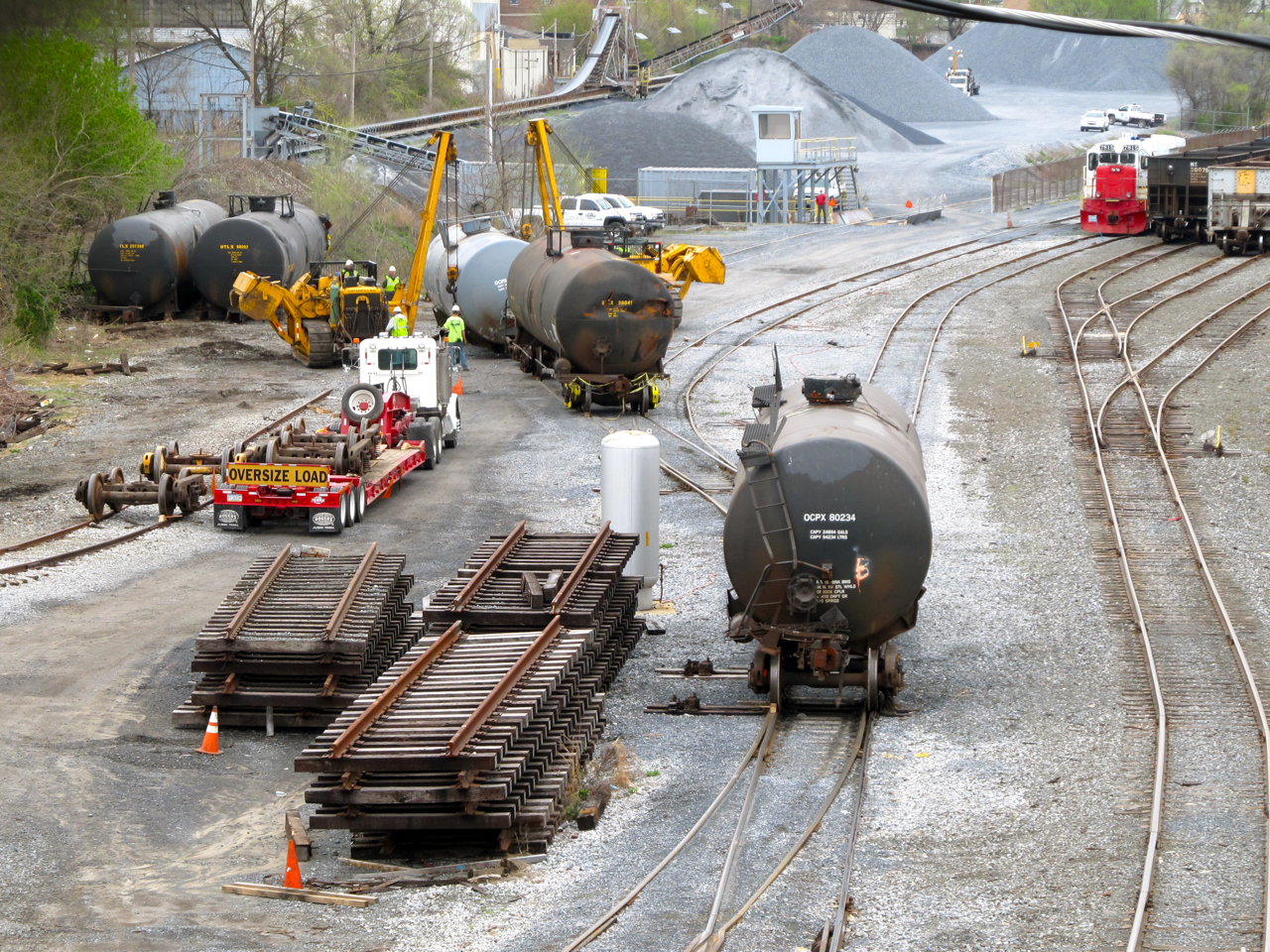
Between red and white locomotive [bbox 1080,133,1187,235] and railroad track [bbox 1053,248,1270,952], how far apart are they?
45.6 feet

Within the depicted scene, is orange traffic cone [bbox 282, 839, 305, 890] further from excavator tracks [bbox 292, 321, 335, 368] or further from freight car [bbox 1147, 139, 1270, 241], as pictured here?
freight car [bbox 1147, 139, 1270, 241]

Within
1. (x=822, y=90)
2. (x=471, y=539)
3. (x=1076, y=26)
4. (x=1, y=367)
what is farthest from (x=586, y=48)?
(x=1076, y=26)

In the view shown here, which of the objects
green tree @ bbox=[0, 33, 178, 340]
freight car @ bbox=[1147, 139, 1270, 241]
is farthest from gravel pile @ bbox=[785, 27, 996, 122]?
green tree @ bbox=[0, 33, 178, 340]

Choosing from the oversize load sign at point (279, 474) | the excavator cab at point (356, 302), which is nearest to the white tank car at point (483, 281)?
the excavator cab at point (356, 302)

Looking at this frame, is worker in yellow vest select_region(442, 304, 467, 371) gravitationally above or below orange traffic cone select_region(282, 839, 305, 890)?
above

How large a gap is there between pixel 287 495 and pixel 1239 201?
30703 mm

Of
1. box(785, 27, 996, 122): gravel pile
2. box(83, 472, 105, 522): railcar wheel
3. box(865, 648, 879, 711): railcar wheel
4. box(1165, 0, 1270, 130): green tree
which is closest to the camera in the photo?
box(865, 648, 879, 711): railcar wheel

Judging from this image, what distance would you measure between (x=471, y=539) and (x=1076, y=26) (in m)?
14.4

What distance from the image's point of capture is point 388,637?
13578 mm

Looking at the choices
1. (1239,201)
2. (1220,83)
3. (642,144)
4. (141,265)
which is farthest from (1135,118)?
(141,265)

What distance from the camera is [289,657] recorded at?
41.5 ft

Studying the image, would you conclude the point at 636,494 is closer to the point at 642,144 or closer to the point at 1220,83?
the point at 642,144

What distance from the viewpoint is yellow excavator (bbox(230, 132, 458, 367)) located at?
96.9ft

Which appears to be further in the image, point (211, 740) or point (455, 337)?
point (455, 337)
